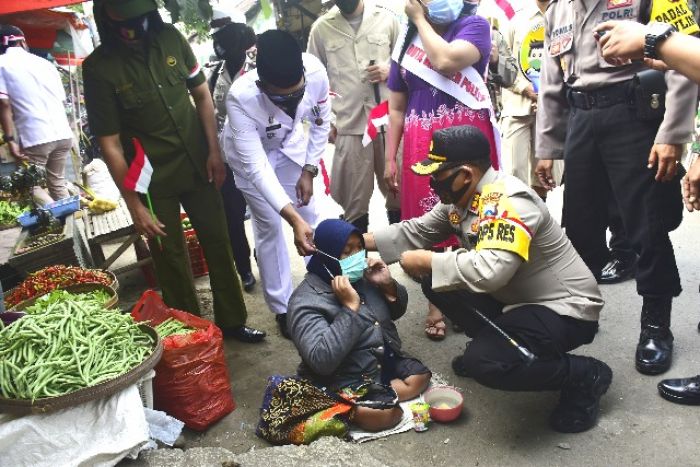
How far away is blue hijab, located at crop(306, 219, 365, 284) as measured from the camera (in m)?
2.87

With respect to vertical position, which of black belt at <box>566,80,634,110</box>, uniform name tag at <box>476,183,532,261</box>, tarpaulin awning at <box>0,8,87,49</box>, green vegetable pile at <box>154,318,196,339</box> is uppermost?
tarpaulin awning at <box>0,8,87,49</box>

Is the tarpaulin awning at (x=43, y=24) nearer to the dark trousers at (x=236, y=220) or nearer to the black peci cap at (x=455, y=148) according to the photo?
the dark trousers at (x=236, y=220)

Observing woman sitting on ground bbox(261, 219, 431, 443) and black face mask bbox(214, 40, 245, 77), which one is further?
black face mask bbox(214, 40, 245, 77)

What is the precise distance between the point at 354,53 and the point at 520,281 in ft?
8.17

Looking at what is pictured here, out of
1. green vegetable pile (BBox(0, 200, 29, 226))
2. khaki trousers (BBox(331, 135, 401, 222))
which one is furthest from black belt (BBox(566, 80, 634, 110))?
green vegetable pile (BBox(0, 200, 29, 226))

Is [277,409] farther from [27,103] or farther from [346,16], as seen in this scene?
[27,103]

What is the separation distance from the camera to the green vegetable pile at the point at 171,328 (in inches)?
120

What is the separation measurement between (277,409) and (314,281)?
0.67 meters

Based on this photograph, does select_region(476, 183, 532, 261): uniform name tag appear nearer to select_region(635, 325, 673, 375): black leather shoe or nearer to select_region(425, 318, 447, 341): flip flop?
select_region(635, 325, 673, 375): black leather shoe

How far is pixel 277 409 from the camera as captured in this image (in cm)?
273

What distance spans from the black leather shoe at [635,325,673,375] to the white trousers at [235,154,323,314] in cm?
211

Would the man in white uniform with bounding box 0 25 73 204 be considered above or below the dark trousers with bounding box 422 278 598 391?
above

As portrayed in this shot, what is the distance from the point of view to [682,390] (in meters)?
2.69

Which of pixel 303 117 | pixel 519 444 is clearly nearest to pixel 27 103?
pixel 303 117
